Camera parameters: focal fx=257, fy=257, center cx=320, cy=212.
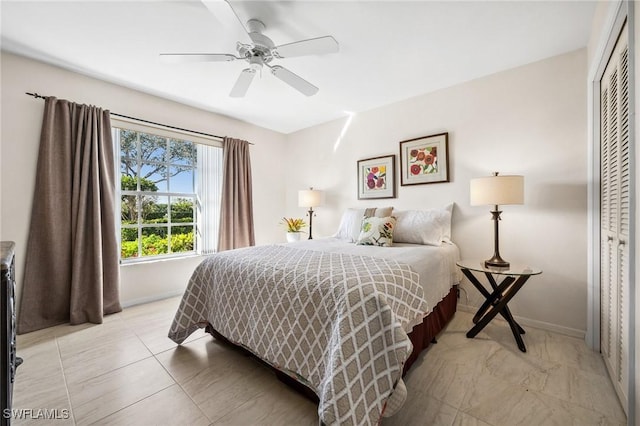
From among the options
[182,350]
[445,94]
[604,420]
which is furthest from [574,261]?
[182,350]

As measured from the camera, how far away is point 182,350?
6.51 feet

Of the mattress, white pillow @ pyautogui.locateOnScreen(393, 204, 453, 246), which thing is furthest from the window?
white pillow @ pyautogui.locateOnScreen(393, 204, 453, 246)

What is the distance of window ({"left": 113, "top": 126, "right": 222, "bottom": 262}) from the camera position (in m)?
3.05

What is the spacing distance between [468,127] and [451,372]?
232cm

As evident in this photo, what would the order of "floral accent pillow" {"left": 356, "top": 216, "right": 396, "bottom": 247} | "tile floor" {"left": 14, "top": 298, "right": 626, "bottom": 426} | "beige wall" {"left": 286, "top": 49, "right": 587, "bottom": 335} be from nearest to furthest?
"tile floor" {"left": 14, "top": 298, "right": 626, "bottom": 426} → "beige wall" {"left": 286, "top": 49, "right": 587, "bottom": 335} → "floral accent pillow" {"left": 356, "top": 216, "right": 396, "bottom": 247}

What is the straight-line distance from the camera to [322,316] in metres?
1.35

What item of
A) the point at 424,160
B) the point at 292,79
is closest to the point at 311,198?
the point at 424,160

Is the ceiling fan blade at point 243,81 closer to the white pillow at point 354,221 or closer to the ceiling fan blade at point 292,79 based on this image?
the ceiling fan blade at point 292,79

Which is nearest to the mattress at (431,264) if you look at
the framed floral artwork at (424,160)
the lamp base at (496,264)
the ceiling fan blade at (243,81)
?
the lamp base at (496,264)

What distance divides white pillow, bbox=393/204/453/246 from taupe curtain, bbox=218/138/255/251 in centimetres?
224

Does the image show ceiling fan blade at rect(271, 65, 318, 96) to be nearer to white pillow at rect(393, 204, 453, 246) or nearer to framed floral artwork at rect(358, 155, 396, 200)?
framed floral artwork at rect(358, 155, 396, 200)

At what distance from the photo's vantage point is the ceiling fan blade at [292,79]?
207 cm

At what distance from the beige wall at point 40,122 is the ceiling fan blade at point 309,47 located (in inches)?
82.5

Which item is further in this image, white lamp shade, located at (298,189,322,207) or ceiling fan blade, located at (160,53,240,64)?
white lamp shade, located at (298,189,322,207)
